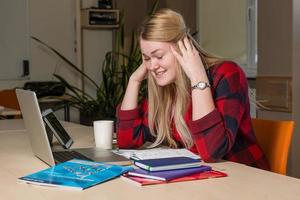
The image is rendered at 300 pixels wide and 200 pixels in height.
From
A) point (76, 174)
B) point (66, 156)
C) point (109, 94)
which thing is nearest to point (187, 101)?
point (66, 156)

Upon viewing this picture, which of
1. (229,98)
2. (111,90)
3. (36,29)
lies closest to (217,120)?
(229,98)

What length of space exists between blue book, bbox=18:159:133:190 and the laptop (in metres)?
0.09

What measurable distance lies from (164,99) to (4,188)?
75cm

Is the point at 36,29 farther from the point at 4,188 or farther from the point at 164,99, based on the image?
the point at 4,188

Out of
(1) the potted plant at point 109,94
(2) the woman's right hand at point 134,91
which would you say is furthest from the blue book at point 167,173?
(1) the potted plant at point 109,94

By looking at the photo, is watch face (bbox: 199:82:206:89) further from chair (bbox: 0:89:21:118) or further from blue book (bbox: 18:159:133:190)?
chair (bbox: 0:89:21:118)

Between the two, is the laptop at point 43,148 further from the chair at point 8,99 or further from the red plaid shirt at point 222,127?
the chair at point 8,99

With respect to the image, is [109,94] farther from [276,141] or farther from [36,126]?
[36,126]

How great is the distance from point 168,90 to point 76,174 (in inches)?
24.7

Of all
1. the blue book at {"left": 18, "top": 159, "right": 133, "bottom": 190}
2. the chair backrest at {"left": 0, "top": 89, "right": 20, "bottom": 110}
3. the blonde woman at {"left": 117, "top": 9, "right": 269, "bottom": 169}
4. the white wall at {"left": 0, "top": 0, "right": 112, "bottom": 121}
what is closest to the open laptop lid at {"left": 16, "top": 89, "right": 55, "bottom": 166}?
the blue book at {"left": 18, "top": 159, "right": 133, "bottom": 190}

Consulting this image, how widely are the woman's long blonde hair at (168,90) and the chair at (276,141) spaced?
11.4 inches

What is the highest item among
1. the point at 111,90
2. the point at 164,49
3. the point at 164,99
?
the point at 164,49

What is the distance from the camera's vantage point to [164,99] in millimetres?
1831

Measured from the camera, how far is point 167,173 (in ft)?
4.30
